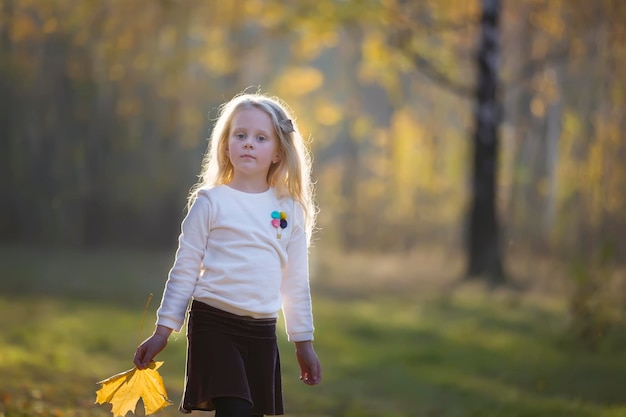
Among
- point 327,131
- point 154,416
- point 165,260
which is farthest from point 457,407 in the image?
point 327,131

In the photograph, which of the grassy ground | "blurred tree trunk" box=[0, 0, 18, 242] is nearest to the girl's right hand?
the grassy ground

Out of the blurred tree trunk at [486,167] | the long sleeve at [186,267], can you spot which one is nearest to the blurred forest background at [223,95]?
the blurred tree trunk at [486,167]

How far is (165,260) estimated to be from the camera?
62.2 feet

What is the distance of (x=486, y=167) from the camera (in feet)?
48.9

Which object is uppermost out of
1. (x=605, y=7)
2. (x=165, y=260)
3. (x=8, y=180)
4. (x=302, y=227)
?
(x=605, y=7)

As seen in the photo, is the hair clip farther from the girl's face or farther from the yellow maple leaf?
the yellow maple leaf

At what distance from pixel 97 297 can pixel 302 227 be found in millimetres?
9810

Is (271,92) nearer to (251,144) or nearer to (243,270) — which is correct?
(251,144)

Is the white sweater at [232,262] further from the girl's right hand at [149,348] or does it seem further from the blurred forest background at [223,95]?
the blurred forest background at [223,95]

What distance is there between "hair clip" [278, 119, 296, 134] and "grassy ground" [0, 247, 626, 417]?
214 centimetres

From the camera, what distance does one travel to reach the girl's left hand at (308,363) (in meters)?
4.13

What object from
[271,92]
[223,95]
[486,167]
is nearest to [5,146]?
[223,95]

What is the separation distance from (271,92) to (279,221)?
20759 mm

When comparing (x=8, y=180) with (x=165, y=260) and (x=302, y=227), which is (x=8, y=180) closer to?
(x=165, y=260)
